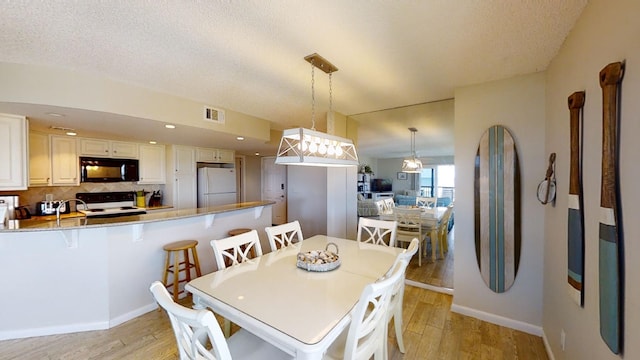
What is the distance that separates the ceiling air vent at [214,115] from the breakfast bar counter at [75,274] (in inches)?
49.3

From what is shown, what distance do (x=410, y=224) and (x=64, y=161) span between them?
17.4ft

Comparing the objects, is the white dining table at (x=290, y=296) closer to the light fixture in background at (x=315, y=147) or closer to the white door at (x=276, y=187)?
the light fixture in background at (x=315, y=147)

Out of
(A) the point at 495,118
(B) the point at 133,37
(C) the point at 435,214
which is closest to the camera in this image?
(B) the point at 133,37

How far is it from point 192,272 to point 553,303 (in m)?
3.56

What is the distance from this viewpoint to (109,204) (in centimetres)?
418

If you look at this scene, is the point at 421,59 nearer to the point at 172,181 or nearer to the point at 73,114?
the point at 73,114

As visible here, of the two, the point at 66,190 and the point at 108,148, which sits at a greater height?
the point at 108,148

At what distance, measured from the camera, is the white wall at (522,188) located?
7.11ft

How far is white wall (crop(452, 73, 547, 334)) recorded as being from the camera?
217 cm

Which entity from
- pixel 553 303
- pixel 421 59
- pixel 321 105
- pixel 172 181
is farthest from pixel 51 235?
pixel 553 303

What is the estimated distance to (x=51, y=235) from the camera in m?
2.17

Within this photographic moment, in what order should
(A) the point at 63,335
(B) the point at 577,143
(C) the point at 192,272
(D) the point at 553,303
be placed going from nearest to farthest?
(B) the point at 577,143
(D) the point at 553,303
(A) the point at 63,335
(C) the point at 192,272

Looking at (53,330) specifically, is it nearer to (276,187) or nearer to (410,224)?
(410,224)

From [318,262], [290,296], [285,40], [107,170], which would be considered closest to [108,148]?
[107,170]
